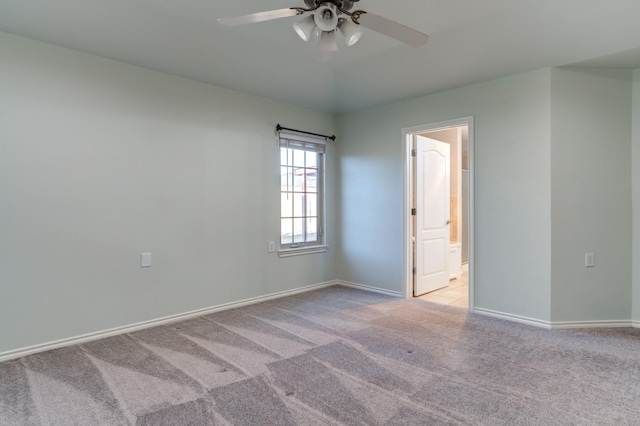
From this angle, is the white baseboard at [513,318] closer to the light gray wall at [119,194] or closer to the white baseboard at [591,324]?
the white baseboard at [591,324]

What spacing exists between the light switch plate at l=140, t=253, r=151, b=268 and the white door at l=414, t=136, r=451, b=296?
2.99 m

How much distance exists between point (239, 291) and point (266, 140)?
178 cm

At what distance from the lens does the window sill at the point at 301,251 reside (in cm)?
434

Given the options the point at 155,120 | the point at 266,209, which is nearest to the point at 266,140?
the point at 266,209

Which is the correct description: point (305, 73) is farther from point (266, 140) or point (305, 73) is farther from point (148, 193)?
point (148, 193)

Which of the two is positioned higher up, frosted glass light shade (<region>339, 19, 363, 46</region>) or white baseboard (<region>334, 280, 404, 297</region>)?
frosted glass light shade (<region>339, 19, 363, 46</region>)

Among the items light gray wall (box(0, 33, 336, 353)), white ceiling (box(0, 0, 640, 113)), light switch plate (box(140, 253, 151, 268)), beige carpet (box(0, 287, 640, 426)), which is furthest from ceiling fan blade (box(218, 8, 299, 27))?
light switch plate (box(140, 253, 151, 268))

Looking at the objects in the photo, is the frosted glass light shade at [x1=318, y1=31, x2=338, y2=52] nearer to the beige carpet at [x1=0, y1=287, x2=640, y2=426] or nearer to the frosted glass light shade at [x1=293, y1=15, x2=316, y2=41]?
the frosted glass light shade at [x1=293, y1=15, x2=316, y2=41]

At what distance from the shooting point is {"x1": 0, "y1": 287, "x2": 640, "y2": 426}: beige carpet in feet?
6.21

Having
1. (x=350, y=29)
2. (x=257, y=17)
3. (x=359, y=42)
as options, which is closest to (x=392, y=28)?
(x=350, y=29)

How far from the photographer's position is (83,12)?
2.47 m

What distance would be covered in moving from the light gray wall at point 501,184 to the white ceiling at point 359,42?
0.23m

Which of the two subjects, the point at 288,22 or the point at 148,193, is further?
the point at 148,193

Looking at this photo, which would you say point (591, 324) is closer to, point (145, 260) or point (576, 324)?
point (576, 324)
